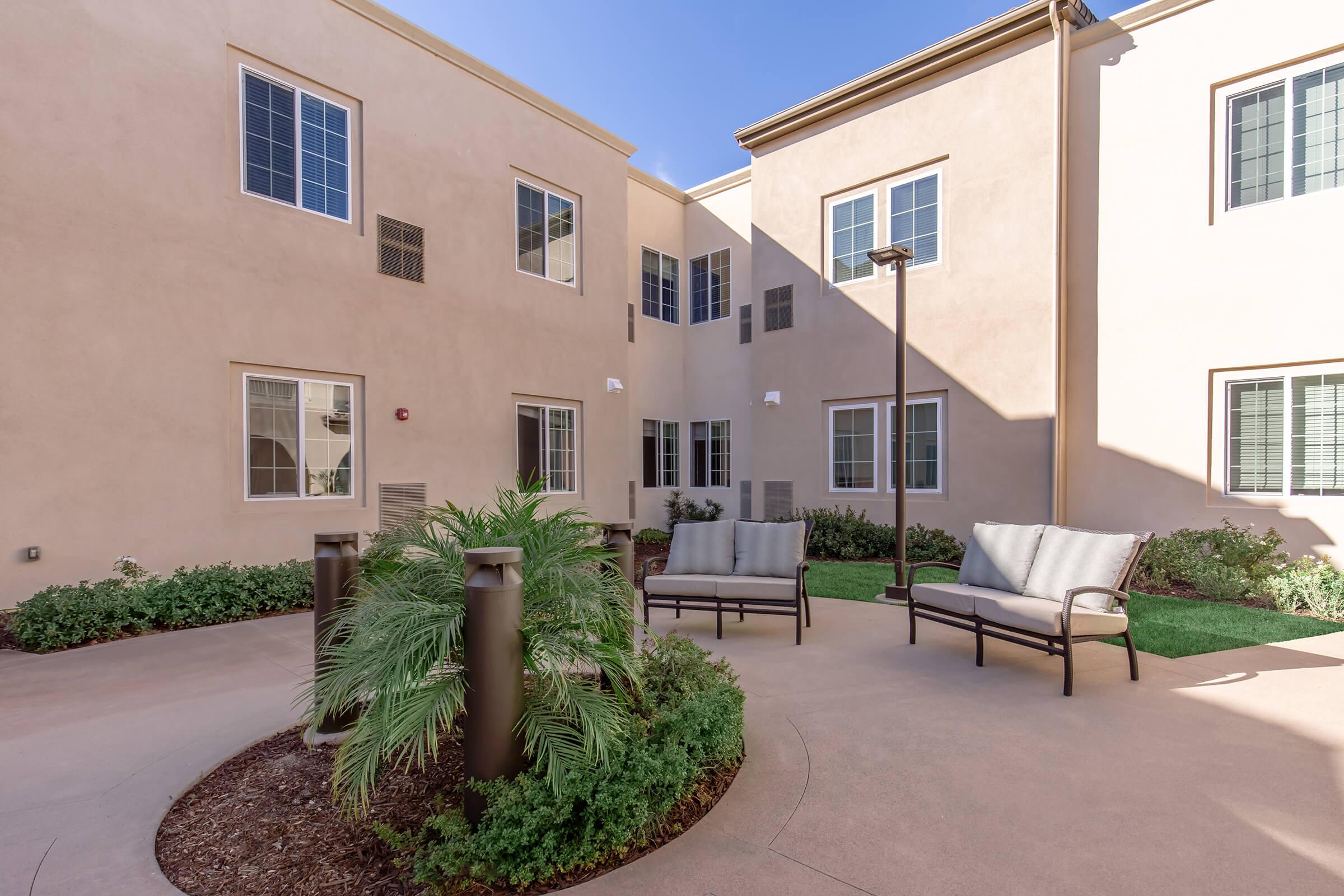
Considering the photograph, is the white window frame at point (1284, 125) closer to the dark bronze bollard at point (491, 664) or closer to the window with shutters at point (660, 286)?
the window with shutters at point (660, 286)

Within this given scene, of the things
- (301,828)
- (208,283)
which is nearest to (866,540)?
(301,828)

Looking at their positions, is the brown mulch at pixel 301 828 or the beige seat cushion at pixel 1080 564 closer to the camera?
the brown mulch at pixel 301 828

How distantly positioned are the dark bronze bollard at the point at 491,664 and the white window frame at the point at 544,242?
877 cm

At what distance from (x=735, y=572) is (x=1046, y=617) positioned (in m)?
2.71

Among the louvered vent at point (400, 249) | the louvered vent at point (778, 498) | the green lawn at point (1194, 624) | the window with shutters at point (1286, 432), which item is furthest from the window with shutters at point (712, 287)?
the window with shutters at point (1286, 432)

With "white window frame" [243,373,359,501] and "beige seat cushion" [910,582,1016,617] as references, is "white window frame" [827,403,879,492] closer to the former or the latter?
"beige seat cushion" [910,582,1016,617]

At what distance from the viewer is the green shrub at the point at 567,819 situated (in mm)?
2412

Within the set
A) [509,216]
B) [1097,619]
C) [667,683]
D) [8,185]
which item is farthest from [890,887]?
[509,216]

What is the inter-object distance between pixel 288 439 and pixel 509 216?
15.6 ft

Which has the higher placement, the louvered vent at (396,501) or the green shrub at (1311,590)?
the louvered vent at (396,501)

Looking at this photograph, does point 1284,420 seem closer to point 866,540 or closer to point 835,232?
point 866,540

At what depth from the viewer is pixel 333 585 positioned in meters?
3.65

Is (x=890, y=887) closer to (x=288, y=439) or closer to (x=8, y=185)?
(x=288, y=439)

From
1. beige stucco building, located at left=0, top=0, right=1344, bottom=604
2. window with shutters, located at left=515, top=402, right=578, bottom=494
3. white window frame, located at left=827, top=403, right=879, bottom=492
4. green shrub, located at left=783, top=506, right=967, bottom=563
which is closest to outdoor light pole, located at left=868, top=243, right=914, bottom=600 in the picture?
beige stucco building, located at left=0, top=0, right=1344, bottom=604
